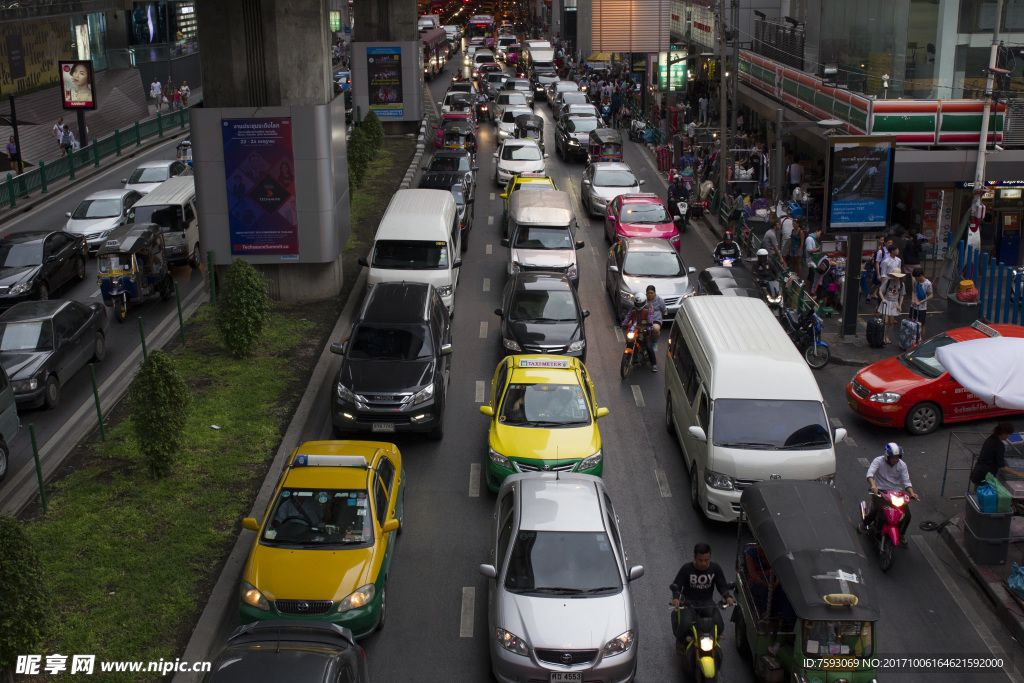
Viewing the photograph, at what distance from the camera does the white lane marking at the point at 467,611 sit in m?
11.0

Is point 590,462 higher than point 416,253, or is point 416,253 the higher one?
point 416,253

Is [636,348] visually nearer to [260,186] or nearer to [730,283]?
[730,283]

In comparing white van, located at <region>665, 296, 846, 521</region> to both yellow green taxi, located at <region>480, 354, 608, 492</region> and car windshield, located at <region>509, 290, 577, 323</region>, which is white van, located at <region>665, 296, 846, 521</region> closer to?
yellow green taxi, located at <region>480, 354, 608, 492</region>

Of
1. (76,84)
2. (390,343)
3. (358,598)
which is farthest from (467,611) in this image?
(76,84)

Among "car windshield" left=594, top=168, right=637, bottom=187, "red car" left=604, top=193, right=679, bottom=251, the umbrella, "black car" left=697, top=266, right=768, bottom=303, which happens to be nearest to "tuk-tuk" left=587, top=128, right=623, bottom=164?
"car windshield" left=594, top=168, right=637, bottom=187

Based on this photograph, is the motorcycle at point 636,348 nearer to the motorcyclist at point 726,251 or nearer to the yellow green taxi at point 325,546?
the motorcyclist at point 726,251

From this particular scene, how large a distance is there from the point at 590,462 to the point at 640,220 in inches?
557

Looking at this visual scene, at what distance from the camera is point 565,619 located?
31.6 feet

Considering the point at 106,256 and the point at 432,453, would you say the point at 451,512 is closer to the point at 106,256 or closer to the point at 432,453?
the point at 432,453

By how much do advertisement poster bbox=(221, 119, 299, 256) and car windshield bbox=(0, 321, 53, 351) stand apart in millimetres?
4869

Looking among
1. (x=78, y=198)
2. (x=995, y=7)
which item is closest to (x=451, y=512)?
(x=995, y=7)

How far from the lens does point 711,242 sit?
29.5m

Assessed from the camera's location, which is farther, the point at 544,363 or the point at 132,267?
the point at 132,267

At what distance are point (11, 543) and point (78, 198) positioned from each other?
94.7ft
